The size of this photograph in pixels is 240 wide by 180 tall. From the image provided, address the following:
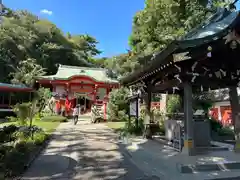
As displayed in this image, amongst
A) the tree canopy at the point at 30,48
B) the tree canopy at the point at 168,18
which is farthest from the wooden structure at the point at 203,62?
the tree canopy at the point at 30,48

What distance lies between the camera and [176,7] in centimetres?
1452

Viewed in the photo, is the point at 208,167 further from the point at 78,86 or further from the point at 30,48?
the point at 30,48

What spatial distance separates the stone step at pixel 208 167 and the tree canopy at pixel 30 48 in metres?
22.8

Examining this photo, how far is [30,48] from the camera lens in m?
28.7

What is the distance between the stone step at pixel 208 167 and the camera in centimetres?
455

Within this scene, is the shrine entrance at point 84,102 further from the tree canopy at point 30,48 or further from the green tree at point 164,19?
the green tree at point 164,19

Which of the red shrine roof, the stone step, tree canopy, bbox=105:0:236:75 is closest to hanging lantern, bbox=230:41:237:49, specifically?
the stone step

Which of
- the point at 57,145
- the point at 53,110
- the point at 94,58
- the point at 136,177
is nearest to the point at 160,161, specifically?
the point at 136,177

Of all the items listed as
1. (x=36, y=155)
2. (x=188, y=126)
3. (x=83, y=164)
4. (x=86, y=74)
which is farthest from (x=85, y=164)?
(x=86, y=74)

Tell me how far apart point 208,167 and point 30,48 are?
1150 inches

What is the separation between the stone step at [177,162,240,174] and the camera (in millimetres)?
4555

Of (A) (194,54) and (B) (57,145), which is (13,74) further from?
(A) (194,54)

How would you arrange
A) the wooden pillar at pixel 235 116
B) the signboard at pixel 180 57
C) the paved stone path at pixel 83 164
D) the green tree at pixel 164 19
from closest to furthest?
the paved stone path at pixel 83 164, the signboard at pixel 180 57, the wooden pillar at pixel 235 116, the green tree at pixel 164 19

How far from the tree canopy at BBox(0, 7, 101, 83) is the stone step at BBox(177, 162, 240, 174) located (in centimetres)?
2276
